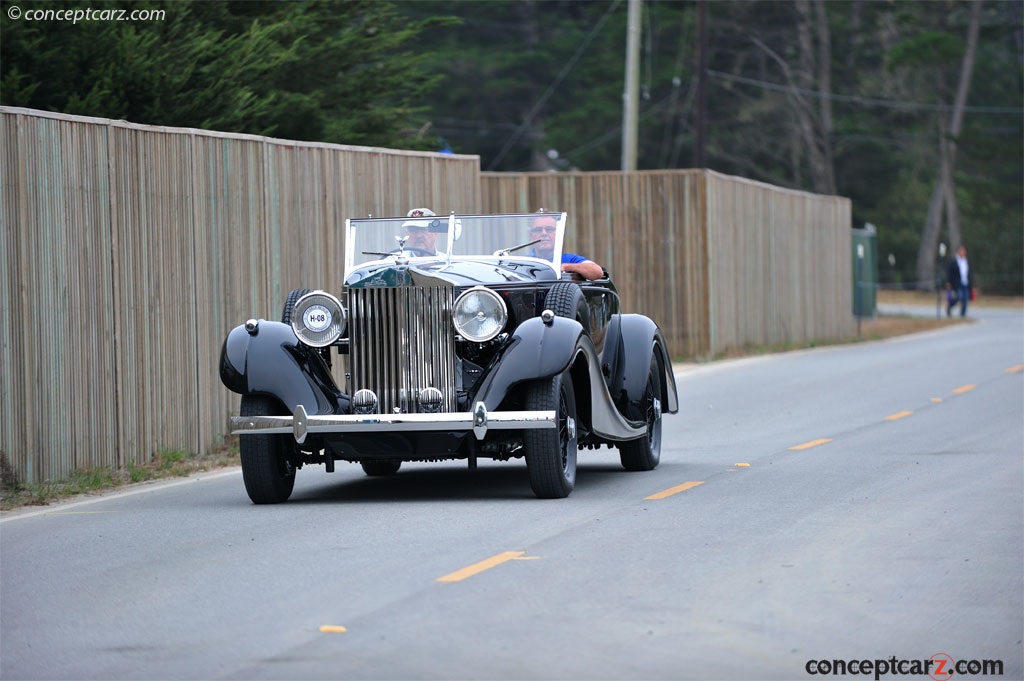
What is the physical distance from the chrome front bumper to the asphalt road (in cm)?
53

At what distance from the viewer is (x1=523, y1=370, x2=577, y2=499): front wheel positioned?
34.0ft

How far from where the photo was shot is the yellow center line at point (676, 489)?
11.0 m

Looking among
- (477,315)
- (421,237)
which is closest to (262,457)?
(477,315)

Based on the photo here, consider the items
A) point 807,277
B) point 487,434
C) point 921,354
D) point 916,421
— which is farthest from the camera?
point 807,277

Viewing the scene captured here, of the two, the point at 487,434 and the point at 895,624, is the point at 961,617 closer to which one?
the point at 895,624

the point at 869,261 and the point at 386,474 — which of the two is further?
the point at 869,261

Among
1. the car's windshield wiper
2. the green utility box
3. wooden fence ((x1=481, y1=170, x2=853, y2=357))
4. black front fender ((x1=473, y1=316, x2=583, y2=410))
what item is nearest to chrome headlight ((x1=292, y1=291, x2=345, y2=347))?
black front fender ((x1=473, y1=316, x2=583, y2=410))

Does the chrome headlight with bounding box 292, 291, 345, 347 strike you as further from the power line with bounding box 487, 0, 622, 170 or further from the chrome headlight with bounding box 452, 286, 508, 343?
the power line with bounding box 487, 0, 622, 170

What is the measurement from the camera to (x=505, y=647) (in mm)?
6422

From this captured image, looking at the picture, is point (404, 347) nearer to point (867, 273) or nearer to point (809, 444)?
point (809, 444)

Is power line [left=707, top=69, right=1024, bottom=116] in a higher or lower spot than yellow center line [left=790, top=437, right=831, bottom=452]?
higher

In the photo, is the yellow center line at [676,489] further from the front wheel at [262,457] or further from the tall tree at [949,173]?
the tall tree at [949,173]

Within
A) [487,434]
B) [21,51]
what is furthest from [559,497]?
[21,51]

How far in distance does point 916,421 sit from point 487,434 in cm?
721
